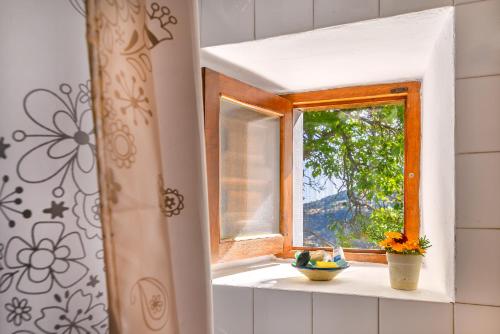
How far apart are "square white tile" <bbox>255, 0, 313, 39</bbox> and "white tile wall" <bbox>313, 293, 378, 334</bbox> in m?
0.79

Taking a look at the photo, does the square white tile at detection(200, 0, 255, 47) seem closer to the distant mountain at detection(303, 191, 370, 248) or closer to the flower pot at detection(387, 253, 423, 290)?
the flower pot at detection(387, 253, 423, 290)

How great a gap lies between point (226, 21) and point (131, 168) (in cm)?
101

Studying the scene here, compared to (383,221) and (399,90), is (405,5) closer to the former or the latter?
(399,90)

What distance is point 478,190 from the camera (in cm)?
115

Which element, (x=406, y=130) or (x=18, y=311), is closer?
(x=18, y=311)

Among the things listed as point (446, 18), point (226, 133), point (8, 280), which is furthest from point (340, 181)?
point (8, 280)

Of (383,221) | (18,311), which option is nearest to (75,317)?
A: (18,311)

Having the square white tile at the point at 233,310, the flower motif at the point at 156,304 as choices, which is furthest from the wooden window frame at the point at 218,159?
the flower motif at the point at 156,304

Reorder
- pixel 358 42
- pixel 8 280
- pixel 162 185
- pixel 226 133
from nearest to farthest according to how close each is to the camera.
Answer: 1. pixel 8 280
2. pixel 162 185
3. pixel 358 42
4. pixel 226 133

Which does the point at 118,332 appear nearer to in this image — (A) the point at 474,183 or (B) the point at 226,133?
(A) the point at 474,183

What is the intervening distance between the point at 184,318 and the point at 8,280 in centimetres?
23

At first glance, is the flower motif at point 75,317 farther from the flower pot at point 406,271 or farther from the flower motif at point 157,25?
the flower pot at point 406,271

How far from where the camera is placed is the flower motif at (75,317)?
21.5 inches

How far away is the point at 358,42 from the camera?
4.73 feet
